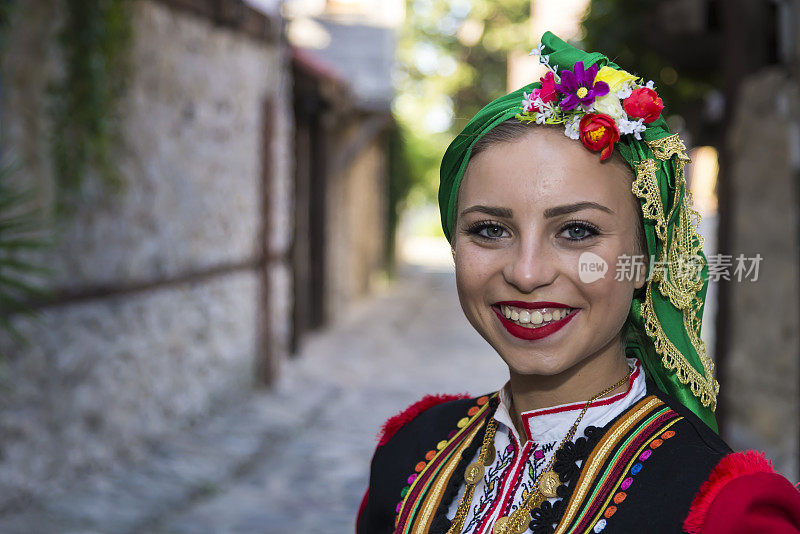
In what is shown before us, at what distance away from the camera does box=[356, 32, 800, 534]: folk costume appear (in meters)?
1.12

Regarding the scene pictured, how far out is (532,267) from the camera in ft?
3.99

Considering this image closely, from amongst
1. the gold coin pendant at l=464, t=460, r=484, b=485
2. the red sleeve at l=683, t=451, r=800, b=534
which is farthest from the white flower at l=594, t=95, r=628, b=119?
the gold coin pendant at l=464, t=460, r=484, b=485

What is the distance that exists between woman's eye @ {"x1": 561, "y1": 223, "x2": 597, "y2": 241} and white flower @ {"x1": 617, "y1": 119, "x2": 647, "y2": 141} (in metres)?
0.16

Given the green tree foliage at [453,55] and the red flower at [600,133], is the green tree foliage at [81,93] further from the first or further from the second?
the green tree foliage at [453,55]

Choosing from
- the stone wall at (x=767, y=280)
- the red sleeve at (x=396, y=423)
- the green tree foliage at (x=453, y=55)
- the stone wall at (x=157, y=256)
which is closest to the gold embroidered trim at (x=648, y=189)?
the red sleeve at (x=396, y=423)

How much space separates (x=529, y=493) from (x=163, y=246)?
14.4ft

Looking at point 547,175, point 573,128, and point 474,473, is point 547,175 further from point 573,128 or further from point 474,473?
point 474,473

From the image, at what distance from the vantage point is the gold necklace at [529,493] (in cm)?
Answer: 127

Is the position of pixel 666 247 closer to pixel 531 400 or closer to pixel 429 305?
pixel 531 400

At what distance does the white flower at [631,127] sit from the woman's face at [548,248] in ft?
0.17

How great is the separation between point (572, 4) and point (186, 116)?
14.3 meters

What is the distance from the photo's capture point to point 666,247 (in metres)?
1.28

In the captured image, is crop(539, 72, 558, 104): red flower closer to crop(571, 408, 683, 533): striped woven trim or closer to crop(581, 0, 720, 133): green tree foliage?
crop(571, 408, 683, 533): striped woven trim

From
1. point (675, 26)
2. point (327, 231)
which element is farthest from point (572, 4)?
point (675, 26)
